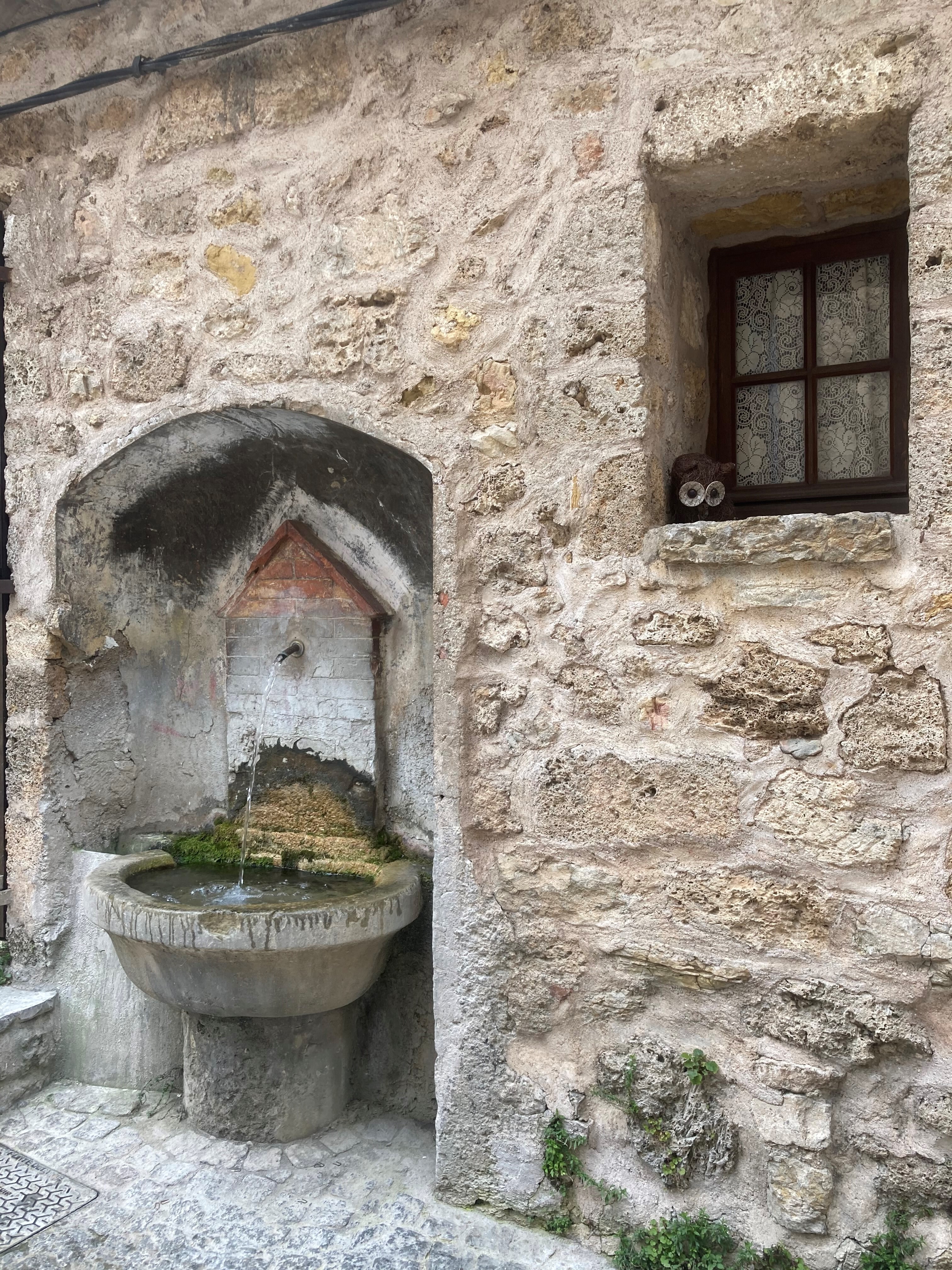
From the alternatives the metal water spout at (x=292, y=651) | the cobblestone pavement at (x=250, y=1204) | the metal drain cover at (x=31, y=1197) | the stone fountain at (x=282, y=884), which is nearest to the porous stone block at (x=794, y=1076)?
the cobblestone pavement at (x=250, y=1204)

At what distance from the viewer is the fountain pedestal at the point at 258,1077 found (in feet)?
8.84

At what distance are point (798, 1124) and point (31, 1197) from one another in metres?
1.97

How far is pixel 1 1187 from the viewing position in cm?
250

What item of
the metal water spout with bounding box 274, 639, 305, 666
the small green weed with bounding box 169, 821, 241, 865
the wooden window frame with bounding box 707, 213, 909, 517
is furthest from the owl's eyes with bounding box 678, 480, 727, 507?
the small green weed with bounding box 169, 821, 241, 865

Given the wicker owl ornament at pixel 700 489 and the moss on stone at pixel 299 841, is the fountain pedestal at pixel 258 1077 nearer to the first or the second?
the moss on stone at pixel 299 841

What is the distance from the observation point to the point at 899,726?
196 cm

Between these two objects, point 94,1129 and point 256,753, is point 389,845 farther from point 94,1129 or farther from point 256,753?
point 94,1129

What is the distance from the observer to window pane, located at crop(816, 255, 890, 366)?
2.39m

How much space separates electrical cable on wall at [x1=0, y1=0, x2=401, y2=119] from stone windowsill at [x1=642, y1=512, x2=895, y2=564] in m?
1.56

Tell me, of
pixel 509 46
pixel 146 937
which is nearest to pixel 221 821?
pixel 146 937

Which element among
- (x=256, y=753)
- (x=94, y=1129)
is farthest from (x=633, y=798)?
(x=94, y=1129)

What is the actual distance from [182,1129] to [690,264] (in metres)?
A: 2.88

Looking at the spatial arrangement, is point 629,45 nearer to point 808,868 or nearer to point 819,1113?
point 808,868

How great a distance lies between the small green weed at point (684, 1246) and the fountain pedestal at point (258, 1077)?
1028 mm
